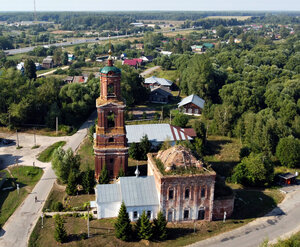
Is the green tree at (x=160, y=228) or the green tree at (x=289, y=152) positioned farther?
the green tree at (x=289, y=152)

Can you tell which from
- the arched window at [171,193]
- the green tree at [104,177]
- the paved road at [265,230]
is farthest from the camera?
the green tree at [104,177]

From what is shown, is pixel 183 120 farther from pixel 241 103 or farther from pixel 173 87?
pixel 173 87

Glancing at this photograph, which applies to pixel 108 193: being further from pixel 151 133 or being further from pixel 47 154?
pixel 47 154

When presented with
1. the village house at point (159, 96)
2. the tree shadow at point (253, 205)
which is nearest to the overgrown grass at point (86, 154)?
the tree shadow at point (253, 205)

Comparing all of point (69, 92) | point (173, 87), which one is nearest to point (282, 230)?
point (69, 92)

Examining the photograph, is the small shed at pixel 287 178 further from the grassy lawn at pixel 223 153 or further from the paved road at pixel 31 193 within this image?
the paved road at pixel 31 193
